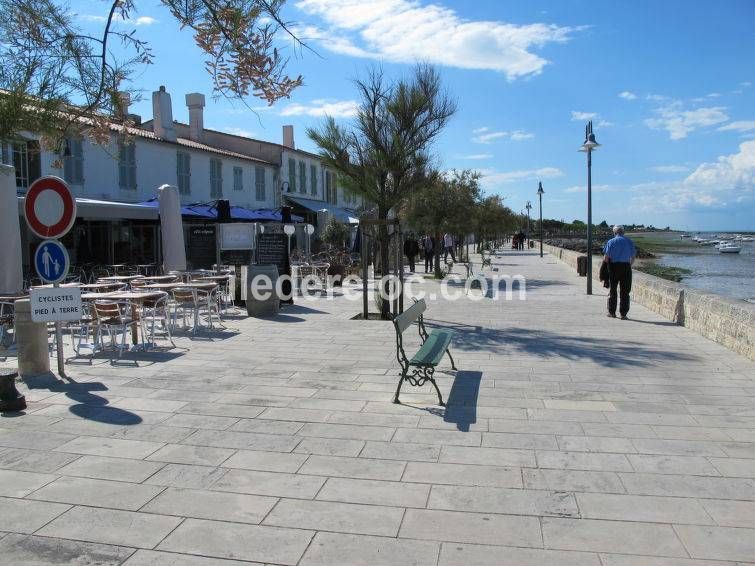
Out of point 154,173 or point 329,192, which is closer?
point 154,173

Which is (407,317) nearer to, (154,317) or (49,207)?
(49,207)

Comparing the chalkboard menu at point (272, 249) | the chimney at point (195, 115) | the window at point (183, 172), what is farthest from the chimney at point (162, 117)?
the chalkboard menu at point (272, 249)

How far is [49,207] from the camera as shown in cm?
655

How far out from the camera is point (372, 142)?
1200 cm

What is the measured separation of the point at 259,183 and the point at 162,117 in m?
6.67

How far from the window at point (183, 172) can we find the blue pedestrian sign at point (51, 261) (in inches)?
715

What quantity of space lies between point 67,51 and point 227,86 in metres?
1.61

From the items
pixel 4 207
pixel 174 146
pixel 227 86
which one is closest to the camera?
pixel 227 86

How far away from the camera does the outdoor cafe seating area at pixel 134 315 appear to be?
8.23m

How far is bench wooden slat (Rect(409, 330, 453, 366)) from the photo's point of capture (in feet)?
18.6

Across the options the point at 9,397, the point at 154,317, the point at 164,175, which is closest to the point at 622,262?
the point at 154,317

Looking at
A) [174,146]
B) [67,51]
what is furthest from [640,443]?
[174,146]

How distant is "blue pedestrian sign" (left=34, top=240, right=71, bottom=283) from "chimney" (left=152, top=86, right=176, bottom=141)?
61.3 ft

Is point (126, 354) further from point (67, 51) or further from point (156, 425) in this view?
point (67, 51)
